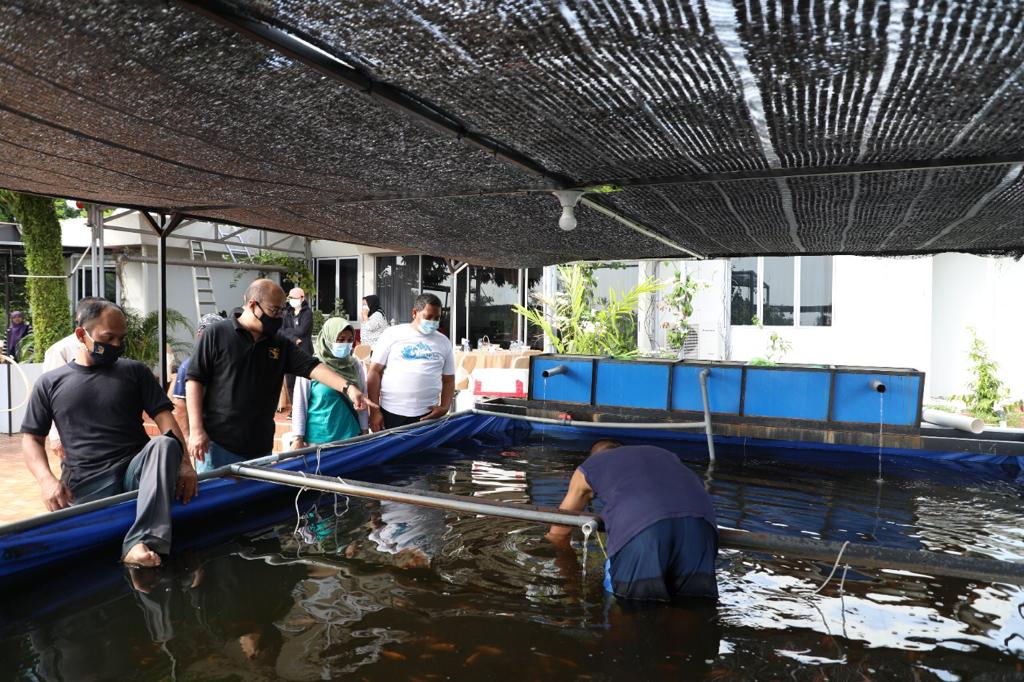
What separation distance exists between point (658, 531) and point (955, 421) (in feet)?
18.8

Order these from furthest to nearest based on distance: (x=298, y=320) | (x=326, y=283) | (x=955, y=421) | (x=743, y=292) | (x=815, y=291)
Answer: (x=326, y=283), (x=743, y=292), (x=815, y=291), (x=298, y=320), (x=955, y=421)

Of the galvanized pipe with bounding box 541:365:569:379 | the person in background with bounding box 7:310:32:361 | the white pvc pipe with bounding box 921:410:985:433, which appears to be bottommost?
the white pvc pipe with bounding box 921:410:985:433

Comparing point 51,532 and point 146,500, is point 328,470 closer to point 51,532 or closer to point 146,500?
point 146,500

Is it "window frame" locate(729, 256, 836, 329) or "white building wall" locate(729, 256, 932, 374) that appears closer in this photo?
"white building wall" locate(729, 256, 932, 374)

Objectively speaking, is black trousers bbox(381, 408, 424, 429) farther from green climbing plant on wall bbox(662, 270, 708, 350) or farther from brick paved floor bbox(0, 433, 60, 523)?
green climbing plant on wall bbox(662, 270, 708, 350)

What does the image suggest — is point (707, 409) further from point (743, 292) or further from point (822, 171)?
point (743, 292)

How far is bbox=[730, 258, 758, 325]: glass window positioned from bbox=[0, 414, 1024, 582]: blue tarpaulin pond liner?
874cm

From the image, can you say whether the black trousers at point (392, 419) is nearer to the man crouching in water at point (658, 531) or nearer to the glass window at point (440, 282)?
the man crouching in water at point (658, 531)

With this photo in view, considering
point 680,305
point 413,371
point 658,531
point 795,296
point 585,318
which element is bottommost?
point 658,531

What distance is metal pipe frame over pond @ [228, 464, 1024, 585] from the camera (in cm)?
283

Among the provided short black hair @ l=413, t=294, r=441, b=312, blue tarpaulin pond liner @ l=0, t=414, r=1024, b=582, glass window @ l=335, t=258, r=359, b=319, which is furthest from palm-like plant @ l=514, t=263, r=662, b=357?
glass window @ l=335, t=258, r=359, b=319

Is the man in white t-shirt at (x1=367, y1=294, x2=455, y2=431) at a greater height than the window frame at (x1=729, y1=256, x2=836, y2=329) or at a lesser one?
lesser

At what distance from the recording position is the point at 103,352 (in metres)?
3.69

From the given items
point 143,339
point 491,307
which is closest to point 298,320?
point 143,339
